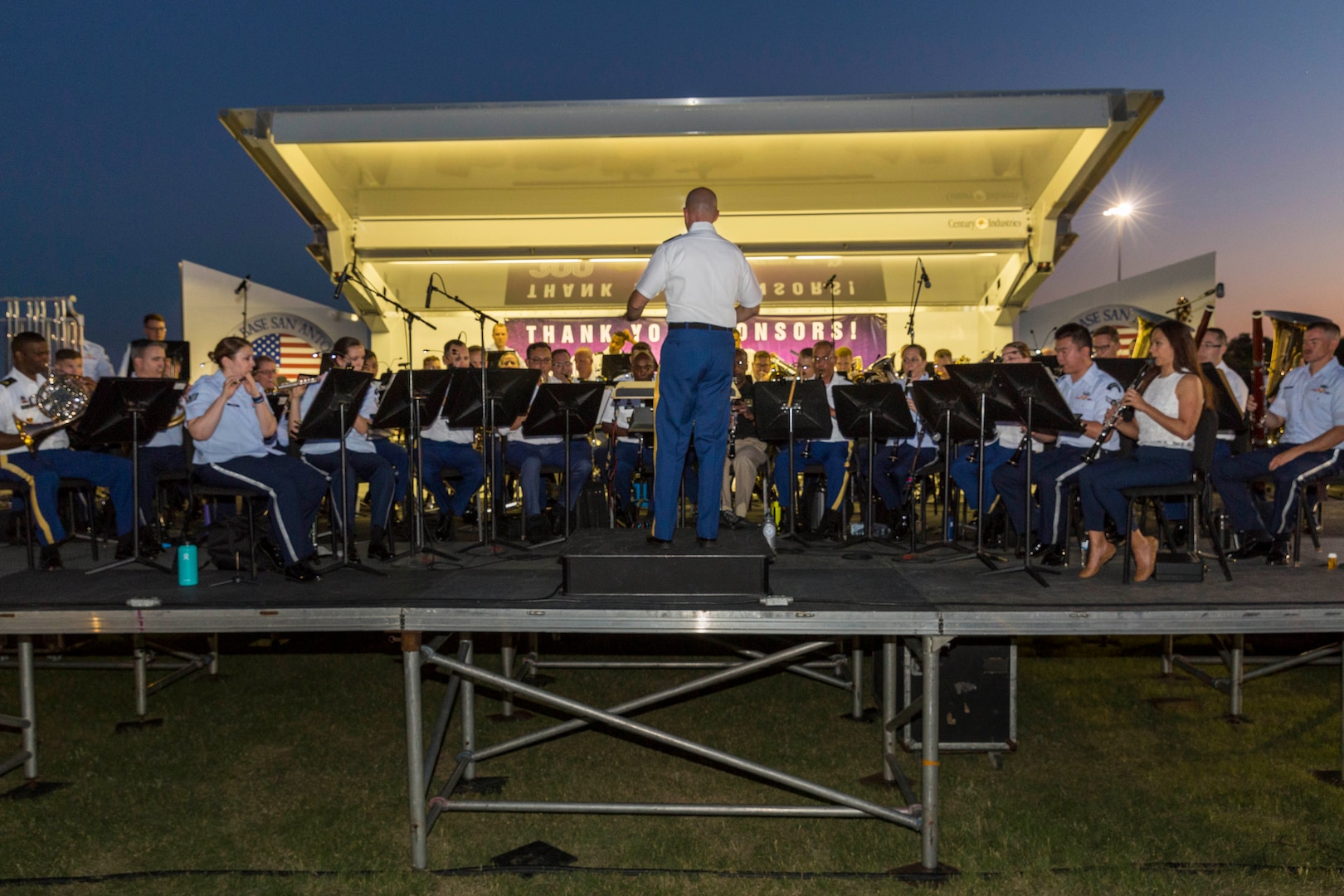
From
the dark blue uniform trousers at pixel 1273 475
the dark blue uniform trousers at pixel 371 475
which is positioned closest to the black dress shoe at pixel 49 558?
the dark blue uniform trousers at pixel 371 475

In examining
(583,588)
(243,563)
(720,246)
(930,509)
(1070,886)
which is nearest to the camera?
(1070,886)

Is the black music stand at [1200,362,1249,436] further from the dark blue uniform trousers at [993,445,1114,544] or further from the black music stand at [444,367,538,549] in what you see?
the black music stand at [444,367,538,549]

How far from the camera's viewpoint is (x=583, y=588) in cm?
400

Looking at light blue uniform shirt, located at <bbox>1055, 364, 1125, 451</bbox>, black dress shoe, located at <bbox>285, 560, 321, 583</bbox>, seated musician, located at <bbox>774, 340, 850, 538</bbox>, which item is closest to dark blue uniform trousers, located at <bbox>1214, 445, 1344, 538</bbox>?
light blue uniform shirt, located at <bbox>1055, 364, 1125, 451</bbox>

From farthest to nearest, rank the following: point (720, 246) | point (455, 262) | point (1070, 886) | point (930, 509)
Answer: point (930, 509)
point (455, 262)
point (720, 246)
point (1070, 886)

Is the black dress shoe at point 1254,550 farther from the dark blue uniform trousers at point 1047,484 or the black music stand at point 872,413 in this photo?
the black music stand at point 872,413

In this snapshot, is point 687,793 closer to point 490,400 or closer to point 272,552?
point 272,552

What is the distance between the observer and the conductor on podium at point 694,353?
4.49 m

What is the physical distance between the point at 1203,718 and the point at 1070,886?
2.30 meters

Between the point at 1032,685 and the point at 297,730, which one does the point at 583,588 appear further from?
the point at 1032,685

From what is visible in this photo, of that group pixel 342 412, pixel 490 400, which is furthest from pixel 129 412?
pixel 490 400

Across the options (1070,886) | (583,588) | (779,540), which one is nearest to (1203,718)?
(1070,886)

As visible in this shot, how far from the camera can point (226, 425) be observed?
5.33 metres

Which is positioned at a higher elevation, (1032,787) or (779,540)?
(779,540)
